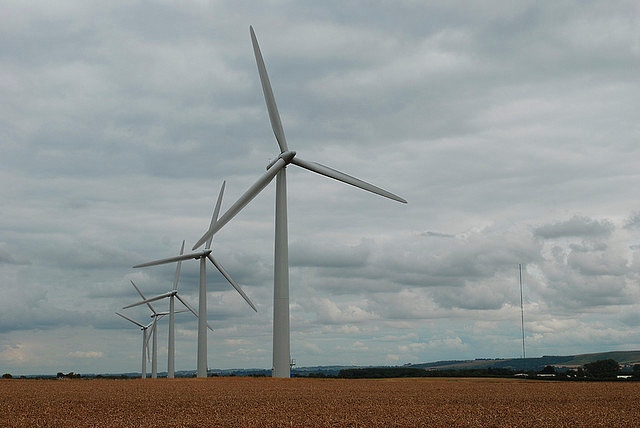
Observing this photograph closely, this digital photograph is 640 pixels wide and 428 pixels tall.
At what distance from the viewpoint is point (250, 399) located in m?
42.3

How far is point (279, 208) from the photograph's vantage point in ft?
198

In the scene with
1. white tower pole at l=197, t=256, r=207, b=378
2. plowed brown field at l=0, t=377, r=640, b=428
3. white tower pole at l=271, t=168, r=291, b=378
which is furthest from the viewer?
white tower pole at l=197, t=256, r=207, b=378

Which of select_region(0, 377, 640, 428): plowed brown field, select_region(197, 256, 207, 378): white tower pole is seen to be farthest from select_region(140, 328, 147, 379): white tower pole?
select_region(0, 377, 640, 428): plowed brown field

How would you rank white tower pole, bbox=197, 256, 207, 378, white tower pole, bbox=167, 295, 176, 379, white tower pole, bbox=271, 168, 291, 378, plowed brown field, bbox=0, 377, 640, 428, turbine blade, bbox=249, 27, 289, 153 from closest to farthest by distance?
plowed brown field, bbox=0, 377, 640, 428
white tower pole, bbox=271, 168, 291, 378
turbine blade, bbox=249, 27, 289, 153
white tower pole, bbox=197, 256, 207, 378
white tower pole, bbox=167, 295, 176, 379

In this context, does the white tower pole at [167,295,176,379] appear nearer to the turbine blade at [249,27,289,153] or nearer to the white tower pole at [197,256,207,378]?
the white tower pole at [197,256,207,378]

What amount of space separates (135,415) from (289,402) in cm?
958

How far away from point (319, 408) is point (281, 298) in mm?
22014

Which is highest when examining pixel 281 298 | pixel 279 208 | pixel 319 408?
pixel 279 208

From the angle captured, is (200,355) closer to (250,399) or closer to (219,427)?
(250,399)

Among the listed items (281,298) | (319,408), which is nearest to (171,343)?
(281,298)

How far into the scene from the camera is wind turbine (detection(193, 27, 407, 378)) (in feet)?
189

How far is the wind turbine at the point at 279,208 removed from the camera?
189ft

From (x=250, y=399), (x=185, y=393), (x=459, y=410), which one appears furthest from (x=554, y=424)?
(x=185, y=393)

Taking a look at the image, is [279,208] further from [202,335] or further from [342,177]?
[202,335]
